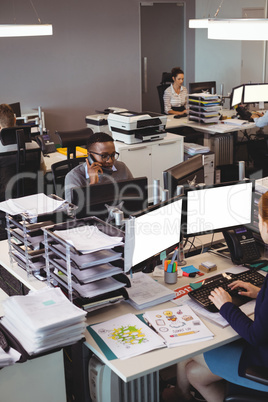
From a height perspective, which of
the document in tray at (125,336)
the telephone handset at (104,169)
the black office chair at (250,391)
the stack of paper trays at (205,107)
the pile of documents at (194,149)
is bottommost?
the black office chair at (250,391)

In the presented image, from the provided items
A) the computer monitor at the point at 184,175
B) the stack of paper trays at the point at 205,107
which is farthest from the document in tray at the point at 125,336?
the stack of paper trays at the point at 205,107

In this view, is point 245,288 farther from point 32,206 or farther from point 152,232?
point 32,206

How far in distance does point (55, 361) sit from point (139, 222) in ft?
2.35

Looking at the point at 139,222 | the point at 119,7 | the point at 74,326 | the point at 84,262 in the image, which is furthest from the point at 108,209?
the point at 119,7

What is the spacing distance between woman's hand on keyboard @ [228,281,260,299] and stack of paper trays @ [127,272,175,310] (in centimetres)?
31

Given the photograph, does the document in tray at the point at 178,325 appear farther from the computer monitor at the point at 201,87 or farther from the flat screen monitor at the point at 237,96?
the computer monitor at the point at 201,87

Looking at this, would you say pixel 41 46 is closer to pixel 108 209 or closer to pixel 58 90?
pixel 58 90

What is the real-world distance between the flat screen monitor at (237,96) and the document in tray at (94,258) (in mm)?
4710

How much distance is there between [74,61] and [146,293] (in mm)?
5964

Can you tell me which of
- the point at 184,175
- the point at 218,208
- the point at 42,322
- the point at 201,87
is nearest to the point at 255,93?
the point at 201,87

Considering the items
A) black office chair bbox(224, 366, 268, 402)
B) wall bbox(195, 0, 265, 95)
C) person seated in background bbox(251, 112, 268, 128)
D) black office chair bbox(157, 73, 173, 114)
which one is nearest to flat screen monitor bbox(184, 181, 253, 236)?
black office chair bbox(224, 366, 268, 402)

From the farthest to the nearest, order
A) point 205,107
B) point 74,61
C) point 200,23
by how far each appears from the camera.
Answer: point 74,61, point 205,107, point 200,23

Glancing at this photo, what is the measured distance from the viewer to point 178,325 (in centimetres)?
221

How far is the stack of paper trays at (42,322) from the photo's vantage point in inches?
77.6
